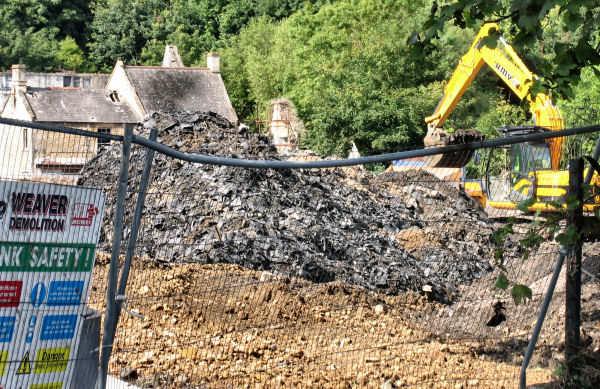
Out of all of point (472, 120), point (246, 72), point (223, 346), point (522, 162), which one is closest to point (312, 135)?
point (472, 120)

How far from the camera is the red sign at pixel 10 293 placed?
3.77 m

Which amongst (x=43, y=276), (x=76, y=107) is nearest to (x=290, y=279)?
(x=43, y=276)

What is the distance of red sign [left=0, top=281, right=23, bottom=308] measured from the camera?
3.77 m

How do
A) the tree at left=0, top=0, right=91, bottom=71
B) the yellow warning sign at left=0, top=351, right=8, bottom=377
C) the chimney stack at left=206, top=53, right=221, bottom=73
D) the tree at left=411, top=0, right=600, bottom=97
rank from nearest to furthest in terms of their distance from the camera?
the yellow warning sign at left=0, top=351, right=8, bottom=377 → the tree at left=411, top=0, right=600, bottom=97 → the chimney stack at left=206, top=53, right=221, bottom=73 → the tree at left=0, top=0, right=91, bottom=71

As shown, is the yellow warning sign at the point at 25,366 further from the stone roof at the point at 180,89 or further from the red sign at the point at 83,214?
the stone roof at the point at 180,89

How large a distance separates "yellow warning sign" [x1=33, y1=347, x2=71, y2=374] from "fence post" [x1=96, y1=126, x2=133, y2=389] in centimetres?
24


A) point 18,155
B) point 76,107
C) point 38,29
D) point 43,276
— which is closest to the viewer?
point 43,276

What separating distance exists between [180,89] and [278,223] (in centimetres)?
3343

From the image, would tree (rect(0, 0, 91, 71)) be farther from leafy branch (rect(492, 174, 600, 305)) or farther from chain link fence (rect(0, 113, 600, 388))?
leafy branch (rect(492, 174, 600, 305))

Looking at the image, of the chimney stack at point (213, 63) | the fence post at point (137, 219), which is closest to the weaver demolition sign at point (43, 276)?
the fence post at point (137, 219)

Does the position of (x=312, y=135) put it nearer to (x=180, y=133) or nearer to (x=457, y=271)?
(x=180, y=133)

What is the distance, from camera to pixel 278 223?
12.2m

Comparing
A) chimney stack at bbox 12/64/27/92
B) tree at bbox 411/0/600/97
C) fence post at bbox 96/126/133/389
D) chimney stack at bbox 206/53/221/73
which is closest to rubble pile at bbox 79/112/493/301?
tree at bbox 411/0/600/97

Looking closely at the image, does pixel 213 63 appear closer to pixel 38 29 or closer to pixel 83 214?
pixel 38 29
